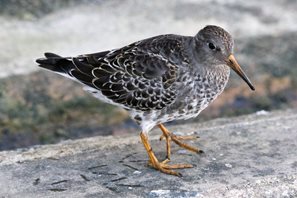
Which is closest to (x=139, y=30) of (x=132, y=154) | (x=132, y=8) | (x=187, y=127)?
(x=132, y=8)

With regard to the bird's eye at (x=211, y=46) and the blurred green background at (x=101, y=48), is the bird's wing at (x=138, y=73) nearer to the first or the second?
the bird's eye at (x=211, y=46)

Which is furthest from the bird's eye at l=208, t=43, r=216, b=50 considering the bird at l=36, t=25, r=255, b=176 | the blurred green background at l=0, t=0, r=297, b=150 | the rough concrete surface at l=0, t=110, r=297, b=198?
the blurred green background at l=0, t=0, r=297, b=150

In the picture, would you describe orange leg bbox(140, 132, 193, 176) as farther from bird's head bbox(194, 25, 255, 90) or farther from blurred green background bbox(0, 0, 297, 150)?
blurred green background bbox(0, 0, 297, 150)

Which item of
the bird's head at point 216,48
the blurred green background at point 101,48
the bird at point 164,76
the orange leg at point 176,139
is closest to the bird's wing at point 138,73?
the bird at point 164,76

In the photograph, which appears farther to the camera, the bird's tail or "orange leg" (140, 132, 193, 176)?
the bird's tail

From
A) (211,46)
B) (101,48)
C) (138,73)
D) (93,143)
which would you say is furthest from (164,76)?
(101,48)
